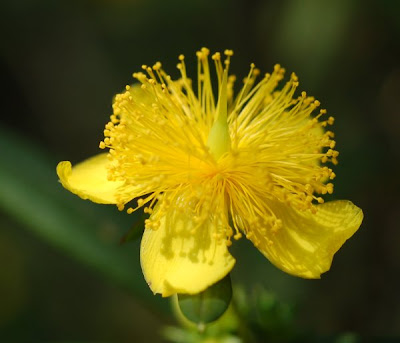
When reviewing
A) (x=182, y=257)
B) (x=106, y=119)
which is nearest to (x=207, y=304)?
(x=182, y=257)

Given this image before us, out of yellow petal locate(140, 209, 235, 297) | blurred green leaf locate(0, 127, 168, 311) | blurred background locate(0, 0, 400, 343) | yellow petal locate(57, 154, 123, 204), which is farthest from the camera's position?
blurred background locate(0, 0, 400, 343)

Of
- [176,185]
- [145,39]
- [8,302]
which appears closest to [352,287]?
[176,185]

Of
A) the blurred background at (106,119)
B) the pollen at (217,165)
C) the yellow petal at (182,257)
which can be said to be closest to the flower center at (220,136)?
the pollen at (217,165)

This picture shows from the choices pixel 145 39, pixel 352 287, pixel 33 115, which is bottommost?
pixel 352 287

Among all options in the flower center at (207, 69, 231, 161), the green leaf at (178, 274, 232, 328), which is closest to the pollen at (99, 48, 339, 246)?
the flower center at (207, 69, 231, 161)

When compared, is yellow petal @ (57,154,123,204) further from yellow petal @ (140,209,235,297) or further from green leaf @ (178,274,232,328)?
green leaf @ (178,274,232,328)

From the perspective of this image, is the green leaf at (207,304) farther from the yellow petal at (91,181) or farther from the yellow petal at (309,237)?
the yellow petal at (91,181)

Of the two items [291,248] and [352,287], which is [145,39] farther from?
[291,248]
